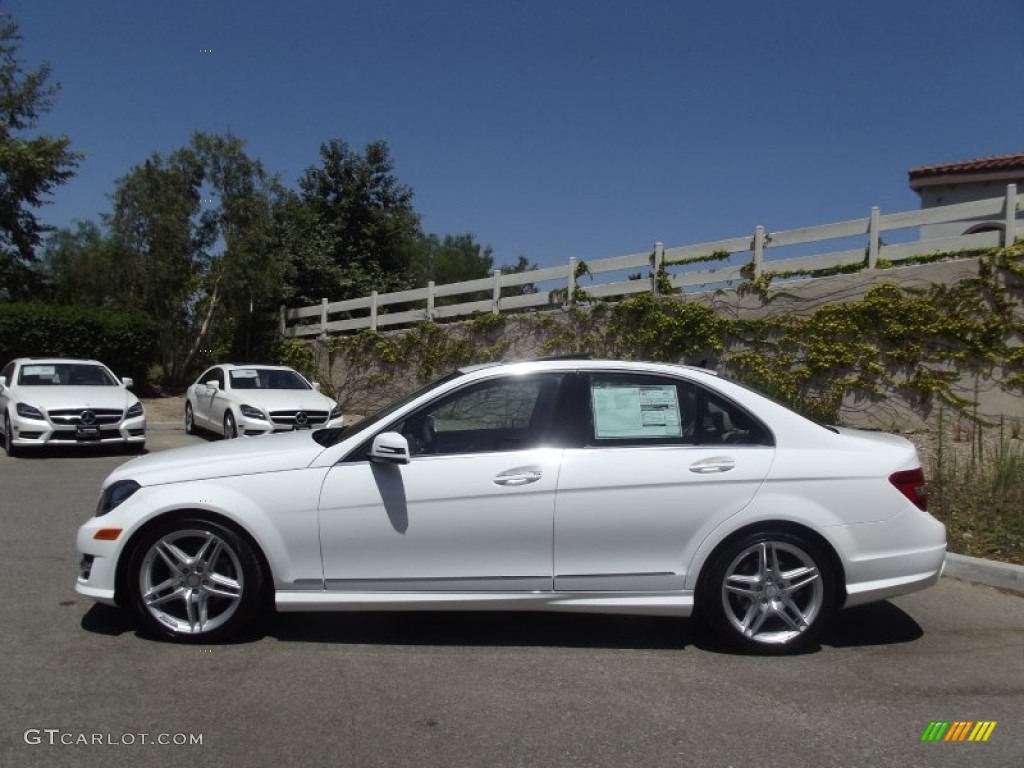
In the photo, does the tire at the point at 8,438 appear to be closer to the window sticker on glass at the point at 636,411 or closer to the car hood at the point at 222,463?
the car hood at the point at 222,463

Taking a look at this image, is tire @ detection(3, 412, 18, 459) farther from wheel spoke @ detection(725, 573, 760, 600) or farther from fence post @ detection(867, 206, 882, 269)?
fence post @ detection(867, 206, 882, 269)

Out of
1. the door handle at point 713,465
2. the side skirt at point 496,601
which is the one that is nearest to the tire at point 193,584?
the side skirt at point 496,601

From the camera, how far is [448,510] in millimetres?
4418

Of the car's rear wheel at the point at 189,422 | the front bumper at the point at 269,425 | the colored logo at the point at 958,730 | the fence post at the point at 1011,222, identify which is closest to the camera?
the colored logo at the point at 958,730

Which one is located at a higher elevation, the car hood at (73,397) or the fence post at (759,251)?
the fence post at (759,251)

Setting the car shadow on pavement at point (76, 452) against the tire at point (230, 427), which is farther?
the tire at point (230, 427)

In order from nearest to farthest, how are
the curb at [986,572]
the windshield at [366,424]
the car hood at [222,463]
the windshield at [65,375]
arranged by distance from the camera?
the car hood at [222,463] → the windshield at [366,424] → the curb at [986,572] → the windshield at [65,375]

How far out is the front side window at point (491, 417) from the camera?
4660mm

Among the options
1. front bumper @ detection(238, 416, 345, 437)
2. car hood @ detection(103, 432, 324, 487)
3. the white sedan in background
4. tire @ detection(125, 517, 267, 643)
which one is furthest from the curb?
front bumper @ detection(238, 416, 345, 437)

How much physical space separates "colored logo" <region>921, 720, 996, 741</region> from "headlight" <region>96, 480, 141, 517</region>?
3994 mm

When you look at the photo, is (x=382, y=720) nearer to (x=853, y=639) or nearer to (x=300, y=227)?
(x=853, y=639)

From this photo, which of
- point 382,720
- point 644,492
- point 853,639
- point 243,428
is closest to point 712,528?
point 644,492

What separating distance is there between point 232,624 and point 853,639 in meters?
3.43

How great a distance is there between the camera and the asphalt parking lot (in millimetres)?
3408
